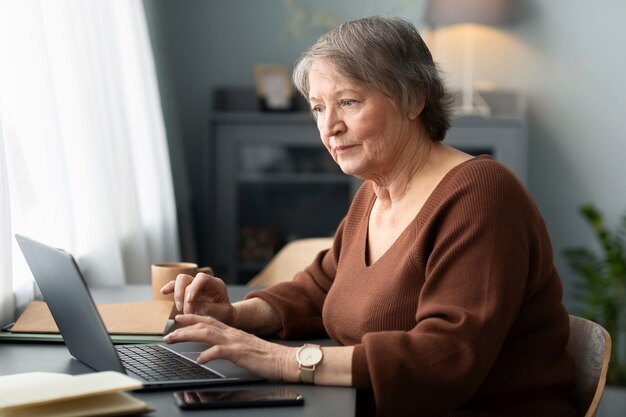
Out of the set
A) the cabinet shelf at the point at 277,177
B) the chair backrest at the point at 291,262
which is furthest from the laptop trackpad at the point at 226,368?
the cabinet shelf at the point at 277,177

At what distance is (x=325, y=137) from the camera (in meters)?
1.83

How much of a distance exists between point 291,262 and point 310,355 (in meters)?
1.81

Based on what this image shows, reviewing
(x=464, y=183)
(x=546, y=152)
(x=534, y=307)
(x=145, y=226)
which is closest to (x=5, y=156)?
(x=464, y=183)

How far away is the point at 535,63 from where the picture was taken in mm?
4680

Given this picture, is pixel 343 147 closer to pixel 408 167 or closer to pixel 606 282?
pixel 408 167

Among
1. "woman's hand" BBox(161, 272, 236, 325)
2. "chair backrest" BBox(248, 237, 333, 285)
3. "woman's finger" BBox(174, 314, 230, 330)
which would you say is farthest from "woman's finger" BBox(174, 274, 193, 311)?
"chair backrest" BBox(248, 237, 333, 285)

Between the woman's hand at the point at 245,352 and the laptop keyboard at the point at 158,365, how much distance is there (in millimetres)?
45

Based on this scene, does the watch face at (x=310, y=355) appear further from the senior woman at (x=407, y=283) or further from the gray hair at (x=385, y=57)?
the gray hair at (x=385, y=57)

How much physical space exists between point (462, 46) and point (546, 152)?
0.66 metres

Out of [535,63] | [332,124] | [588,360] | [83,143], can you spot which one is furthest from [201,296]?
[535,63]

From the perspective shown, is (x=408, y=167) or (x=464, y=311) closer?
(x=464, y=311)

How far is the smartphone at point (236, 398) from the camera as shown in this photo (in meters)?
1.34

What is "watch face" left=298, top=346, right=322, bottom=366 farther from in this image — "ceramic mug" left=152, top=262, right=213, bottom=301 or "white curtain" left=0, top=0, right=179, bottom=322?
"white curtain" left=0, top=0, right=179, bottom=322

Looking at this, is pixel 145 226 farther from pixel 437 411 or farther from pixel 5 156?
pixel 437 411
